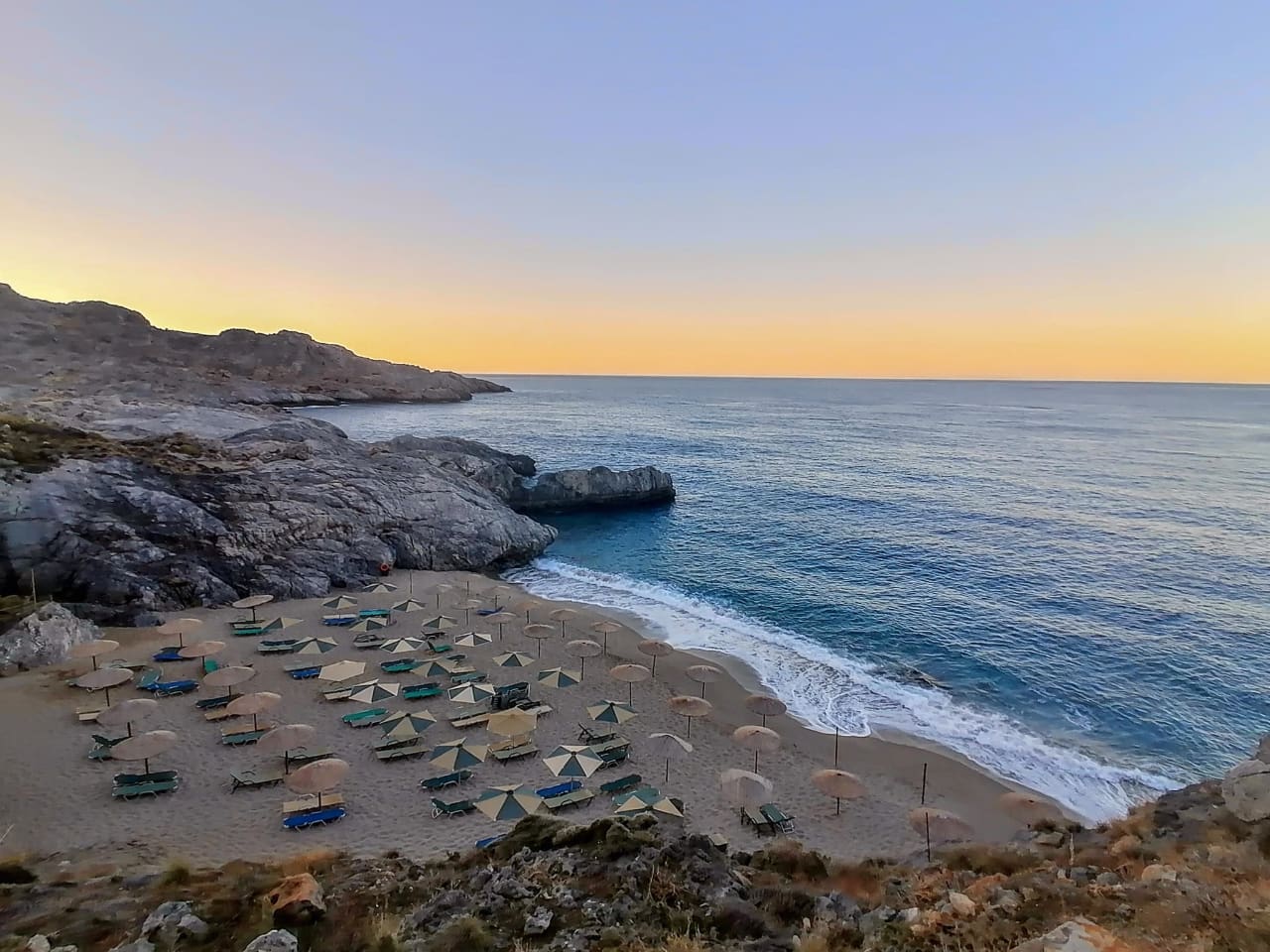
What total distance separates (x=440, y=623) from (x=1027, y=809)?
24.8 metres

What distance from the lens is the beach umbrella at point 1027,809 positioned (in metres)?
17.1

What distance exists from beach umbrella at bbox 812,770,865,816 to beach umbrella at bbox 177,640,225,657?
895 inches

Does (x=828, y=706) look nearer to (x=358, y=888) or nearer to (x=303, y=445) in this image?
(x=358, y=888)

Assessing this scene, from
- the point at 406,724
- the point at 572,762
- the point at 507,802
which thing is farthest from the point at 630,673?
the point at 406,724

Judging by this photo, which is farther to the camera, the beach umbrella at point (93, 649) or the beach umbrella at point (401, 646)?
the beach umbrella at point (401, 646)

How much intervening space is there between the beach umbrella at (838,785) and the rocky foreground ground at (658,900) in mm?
5252

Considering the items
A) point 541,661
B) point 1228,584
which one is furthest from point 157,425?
point 1228,584

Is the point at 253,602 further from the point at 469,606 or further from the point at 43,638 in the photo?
the point at 469,606

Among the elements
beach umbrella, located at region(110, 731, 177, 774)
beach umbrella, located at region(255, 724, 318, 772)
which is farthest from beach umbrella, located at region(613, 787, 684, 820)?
beach umbrella, located at region(110, 731, 177, 774)

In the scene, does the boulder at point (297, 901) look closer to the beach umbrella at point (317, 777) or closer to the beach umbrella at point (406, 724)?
the beach umbrella at point (317, 777)

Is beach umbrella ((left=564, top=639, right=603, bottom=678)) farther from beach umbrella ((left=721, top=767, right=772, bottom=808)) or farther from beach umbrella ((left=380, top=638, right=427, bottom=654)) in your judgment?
beach umbrella ((left=721, top=767, right=772, bottom=808))

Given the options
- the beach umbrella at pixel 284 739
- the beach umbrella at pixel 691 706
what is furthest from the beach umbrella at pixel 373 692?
the beach umbrella at pixel 691 706

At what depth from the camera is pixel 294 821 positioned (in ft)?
53.8

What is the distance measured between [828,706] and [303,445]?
38317mm
